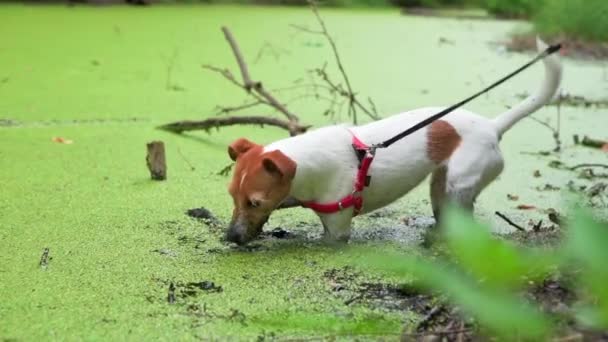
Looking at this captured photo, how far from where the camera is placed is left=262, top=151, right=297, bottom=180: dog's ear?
1.66 meters

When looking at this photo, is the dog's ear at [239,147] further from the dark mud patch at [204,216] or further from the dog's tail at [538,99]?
the dog's tail at [538,99]

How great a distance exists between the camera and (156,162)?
94.0 inches

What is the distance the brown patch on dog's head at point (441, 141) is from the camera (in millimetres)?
1833

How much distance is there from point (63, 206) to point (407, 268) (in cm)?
172

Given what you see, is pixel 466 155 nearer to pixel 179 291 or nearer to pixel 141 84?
pixel 179 291

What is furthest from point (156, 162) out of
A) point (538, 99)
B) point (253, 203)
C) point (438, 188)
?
point (538, 99)

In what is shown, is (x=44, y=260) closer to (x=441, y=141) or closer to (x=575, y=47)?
(x=441, y=141)

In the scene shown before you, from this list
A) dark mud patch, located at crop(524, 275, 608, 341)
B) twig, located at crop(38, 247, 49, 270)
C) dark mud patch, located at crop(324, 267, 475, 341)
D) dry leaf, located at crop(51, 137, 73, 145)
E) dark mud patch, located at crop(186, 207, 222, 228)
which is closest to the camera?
dark mud patch, located at crop(524, 275, 608, 341)

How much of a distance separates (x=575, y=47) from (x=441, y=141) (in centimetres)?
495

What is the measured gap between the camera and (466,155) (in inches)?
71.7

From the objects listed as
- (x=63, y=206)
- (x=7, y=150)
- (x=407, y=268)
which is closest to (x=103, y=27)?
(x=7, y=150)

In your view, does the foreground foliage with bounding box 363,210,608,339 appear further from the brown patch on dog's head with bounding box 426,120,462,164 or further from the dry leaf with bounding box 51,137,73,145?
the dry leaf with bounding box 51,137,73,145

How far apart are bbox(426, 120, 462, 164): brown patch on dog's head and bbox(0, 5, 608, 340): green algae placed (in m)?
0.21

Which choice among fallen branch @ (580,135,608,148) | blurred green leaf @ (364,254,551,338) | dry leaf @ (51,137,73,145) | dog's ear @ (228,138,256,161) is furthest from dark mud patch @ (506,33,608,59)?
blurred green leaf @ (364,254,551,338)
